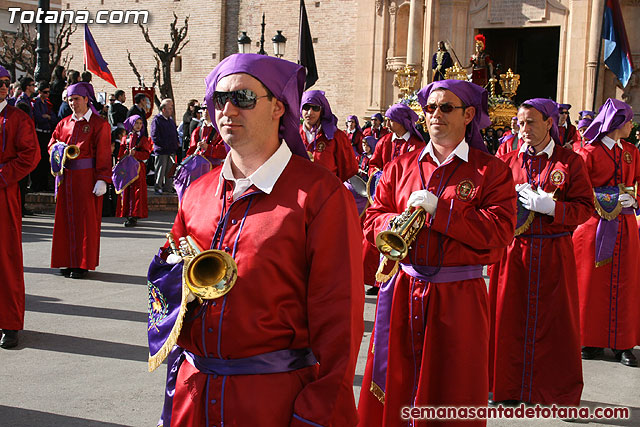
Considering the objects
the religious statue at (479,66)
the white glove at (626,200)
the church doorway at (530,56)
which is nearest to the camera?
the white glove at (626,200)

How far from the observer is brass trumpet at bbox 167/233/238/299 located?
2.70 metres

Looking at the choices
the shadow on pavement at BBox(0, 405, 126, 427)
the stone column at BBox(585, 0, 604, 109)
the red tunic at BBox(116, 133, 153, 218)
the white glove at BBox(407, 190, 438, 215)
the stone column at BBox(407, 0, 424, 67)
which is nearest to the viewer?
the white glove at BBox(407, 190, 438, 215)

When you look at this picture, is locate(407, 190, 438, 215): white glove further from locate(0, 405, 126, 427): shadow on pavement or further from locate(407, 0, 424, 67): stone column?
locate(407, 0, 424, 67): stone column

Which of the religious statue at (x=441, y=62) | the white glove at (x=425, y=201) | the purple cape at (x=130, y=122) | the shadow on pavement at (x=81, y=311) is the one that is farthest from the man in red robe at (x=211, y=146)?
the religious statue at (x=441, y=62)

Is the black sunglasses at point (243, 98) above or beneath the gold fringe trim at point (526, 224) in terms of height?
above

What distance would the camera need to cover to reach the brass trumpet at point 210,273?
2.70 m

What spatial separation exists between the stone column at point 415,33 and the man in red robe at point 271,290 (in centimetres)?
2623

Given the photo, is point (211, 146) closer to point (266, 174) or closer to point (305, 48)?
point (305, 48)

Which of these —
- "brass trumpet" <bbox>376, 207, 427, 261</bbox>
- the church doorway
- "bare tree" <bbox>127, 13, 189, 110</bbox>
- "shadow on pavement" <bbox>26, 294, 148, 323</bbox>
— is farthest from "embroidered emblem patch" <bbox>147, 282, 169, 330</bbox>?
the church doorway

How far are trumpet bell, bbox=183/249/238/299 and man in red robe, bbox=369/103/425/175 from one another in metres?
7.04

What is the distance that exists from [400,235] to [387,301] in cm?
62

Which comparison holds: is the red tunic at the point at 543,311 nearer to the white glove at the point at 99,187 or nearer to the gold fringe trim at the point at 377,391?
the gold fringe trim at the point at 377,391

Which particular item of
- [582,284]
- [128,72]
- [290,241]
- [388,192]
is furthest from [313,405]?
[128,72]

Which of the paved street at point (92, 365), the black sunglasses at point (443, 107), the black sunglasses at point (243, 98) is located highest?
the black sunglasses at point (443, 107)
